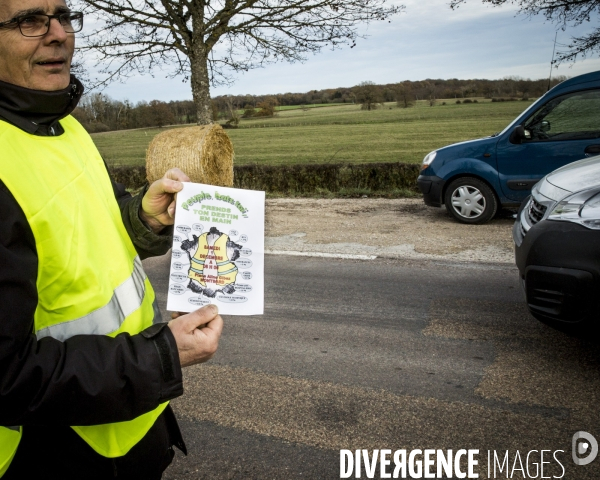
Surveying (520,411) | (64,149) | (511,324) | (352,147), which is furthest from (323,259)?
(352,147)

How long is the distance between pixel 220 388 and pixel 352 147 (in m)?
32.1

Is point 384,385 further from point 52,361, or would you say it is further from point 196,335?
point 52,361

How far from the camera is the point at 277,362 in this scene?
448 cm

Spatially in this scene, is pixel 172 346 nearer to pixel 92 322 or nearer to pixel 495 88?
pixel 92 322

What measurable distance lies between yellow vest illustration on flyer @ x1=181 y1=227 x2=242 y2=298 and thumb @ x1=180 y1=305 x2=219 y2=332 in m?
0.06

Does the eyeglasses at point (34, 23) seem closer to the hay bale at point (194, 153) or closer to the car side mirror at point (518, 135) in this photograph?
the hay bale at point (194, 153)

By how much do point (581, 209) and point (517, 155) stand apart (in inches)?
208

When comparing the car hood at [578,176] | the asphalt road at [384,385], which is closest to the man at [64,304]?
the asphalt road at [384,385]

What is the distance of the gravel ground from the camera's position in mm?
7707

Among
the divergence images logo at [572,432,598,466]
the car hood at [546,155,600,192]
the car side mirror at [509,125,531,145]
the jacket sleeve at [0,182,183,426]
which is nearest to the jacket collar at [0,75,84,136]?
the jacket sleeve at [0,182,183,426]

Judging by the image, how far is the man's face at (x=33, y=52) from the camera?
1.40 m

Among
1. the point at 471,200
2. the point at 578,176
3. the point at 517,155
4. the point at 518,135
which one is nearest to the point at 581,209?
the point at 578,176

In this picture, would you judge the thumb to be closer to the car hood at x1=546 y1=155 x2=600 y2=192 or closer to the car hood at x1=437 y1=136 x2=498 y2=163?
the car hood at x1=546 y1=155 x2=600 y2=192

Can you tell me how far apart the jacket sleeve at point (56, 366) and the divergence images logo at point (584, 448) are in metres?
2.64
